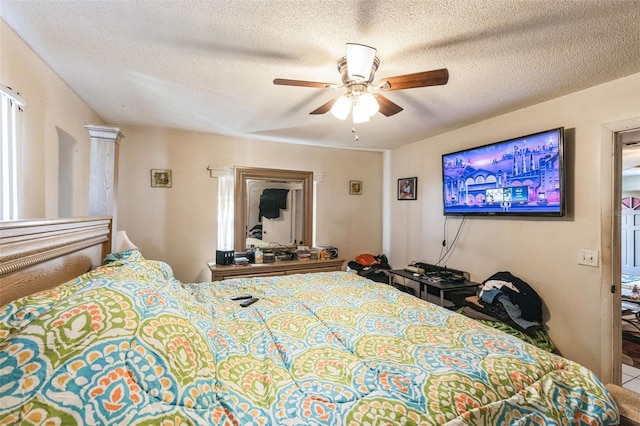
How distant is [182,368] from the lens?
0.75m

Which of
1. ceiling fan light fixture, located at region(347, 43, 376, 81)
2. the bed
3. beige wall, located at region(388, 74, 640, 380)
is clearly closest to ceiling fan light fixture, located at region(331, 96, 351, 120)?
ceiling fan light fixture, located at region(347, 43, 376, 81)

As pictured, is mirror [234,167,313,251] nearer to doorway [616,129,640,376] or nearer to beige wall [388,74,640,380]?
beige wall [388,74,640,380]

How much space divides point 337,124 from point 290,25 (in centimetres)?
158

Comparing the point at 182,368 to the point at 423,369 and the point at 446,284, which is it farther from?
the point at 446,284

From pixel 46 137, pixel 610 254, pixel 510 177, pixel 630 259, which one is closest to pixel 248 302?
pixel 46 137

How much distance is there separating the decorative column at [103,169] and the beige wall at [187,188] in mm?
1440

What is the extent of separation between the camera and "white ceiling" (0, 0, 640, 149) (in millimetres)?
1267

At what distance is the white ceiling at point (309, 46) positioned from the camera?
1267 mm

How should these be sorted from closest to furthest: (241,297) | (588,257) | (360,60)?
(360,60) < (241,297) < (588,257)

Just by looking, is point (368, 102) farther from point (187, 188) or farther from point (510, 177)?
point (187, 188)

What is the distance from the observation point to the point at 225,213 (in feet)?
11.1

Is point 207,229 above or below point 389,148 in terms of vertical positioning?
below

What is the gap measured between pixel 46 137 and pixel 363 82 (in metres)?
2.09

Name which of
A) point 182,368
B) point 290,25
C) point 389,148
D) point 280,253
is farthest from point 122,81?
point 389,148
